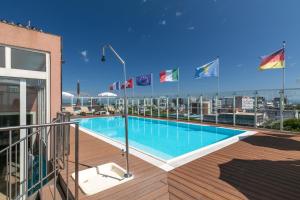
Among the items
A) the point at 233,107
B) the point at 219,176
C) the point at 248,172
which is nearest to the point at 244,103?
the point at 233,107

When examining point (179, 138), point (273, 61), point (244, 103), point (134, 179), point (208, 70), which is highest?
point (208, 70)

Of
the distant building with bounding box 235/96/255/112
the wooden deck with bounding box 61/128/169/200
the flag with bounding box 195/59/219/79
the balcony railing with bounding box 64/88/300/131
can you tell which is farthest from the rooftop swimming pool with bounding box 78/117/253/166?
the flag with bounding box 195/59/219/79

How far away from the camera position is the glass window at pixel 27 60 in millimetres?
3568

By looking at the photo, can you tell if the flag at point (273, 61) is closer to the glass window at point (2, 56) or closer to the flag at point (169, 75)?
the flag at point (169, 75)

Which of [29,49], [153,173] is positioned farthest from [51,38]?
[153,173]

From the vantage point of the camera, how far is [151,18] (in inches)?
678

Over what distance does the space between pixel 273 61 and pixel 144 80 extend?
914cm

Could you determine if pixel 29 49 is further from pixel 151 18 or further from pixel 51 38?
pixel 151 18

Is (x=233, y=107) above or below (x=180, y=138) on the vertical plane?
above

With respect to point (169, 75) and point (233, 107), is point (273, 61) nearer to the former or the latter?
point (233, 107)

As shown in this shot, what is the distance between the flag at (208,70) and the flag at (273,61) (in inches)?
102

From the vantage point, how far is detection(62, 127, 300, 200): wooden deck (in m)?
2.33

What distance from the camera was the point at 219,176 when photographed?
2848mm

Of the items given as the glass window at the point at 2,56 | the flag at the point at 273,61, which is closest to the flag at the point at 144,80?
the flag at the point at 273,61
